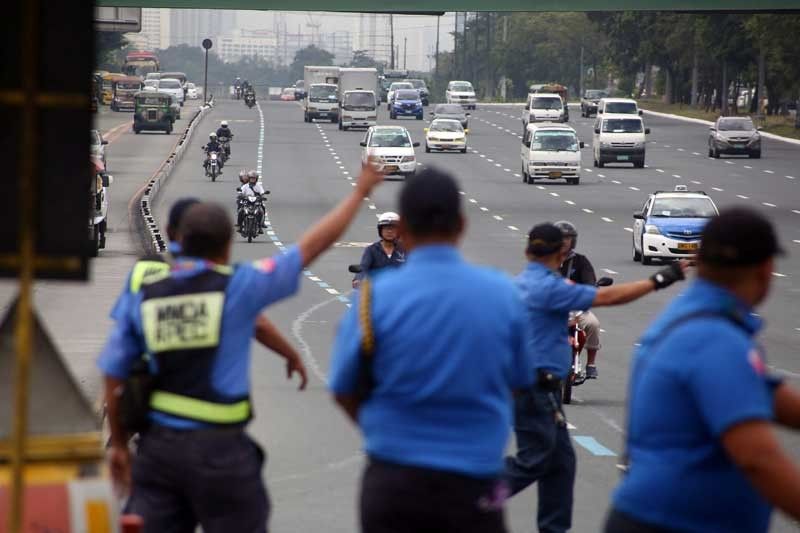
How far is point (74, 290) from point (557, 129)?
31141 millimetres

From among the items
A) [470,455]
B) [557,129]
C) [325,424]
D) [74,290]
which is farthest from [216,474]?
[557,129]

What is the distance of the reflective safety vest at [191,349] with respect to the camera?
6.33m

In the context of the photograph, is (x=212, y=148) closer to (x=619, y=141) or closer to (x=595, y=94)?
(x=619, y=141)

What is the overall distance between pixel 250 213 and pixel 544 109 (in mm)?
51311

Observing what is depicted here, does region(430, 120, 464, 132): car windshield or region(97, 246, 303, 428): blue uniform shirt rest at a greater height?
region(97, 246, 303, 428): blue uniform shirt

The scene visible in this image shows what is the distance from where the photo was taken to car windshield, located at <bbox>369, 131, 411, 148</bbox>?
189 feet

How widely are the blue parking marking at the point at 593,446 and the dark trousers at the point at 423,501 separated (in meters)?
8.14

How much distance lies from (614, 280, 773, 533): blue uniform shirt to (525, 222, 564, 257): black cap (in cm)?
407

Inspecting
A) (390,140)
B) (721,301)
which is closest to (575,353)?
(721,301)

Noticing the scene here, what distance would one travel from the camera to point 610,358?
65.7 ft

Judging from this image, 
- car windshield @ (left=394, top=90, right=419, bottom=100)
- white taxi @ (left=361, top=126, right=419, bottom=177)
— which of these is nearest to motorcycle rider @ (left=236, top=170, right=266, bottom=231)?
white taxi @ (left=361, top=126, right=419, bottom=177)

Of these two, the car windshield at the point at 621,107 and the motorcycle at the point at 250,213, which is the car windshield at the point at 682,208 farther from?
the car windshield at the point at 621,107

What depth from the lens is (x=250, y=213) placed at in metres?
37.3

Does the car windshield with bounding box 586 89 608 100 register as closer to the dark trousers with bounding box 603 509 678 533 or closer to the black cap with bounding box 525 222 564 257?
the black cap with bounding box 525 222 564 257
